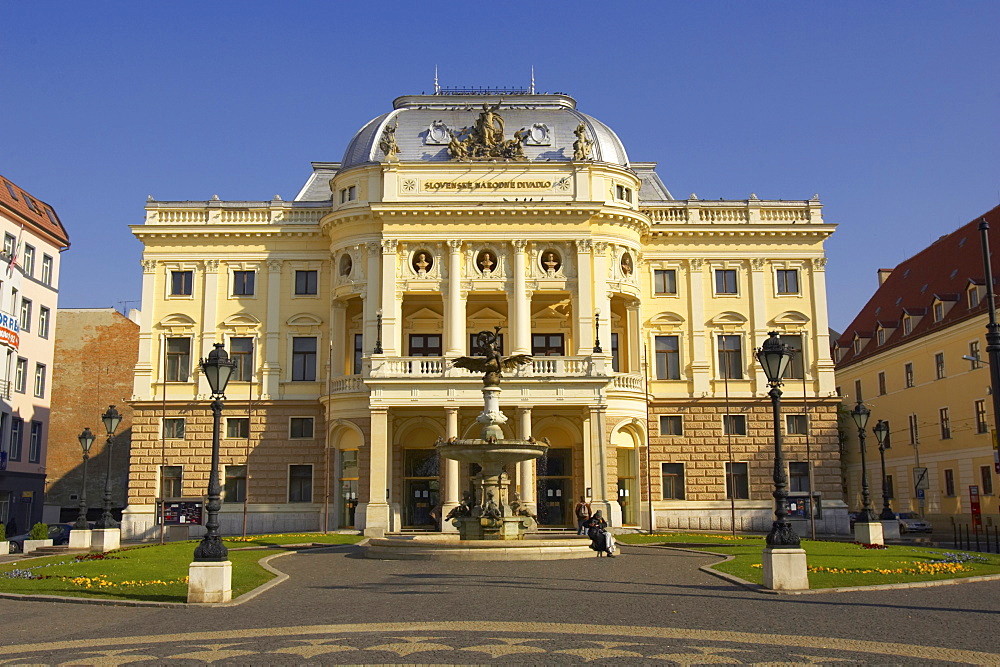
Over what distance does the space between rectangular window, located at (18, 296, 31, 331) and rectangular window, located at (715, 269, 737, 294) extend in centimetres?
3831

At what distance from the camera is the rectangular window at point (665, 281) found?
178 ft

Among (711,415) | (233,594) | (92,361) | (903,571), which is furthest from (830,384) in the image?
(92,361)

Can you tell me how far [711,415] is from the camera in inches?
2069

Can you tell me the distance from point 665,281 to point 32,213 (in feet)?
118

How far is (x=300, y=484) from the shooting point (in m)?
51.5

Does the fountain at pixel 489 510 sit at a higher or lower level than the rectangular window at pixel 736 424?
lower

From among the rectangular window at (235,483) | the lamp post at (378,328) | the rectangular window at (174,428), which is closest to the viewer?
the lamp post at (378,328)

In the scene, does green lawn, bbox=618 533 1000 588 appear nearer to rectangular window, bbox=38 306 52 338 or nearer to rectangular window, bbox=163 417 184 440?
rectangular window, bbox=163 417 184 440

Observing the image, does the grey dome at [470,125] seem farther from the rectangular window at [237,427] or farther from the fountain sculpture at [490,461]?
the fountain sculpture at [490,461]

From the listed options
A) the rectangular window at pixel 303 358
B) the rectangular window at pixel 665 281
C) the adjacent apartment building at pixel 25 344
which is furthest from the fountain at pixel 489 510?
the adjacent apartment building at pixel 25 344

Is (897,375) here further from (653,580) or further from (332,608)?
(332,608)

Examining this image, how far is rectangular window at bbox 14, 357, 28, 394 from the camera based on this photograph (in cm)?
5534

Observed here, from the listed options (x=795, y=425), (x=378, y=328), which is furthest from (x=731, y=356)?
(x=378, y=328)

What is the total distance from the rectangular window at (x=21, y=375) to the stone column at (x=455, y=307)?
81.4 feet
